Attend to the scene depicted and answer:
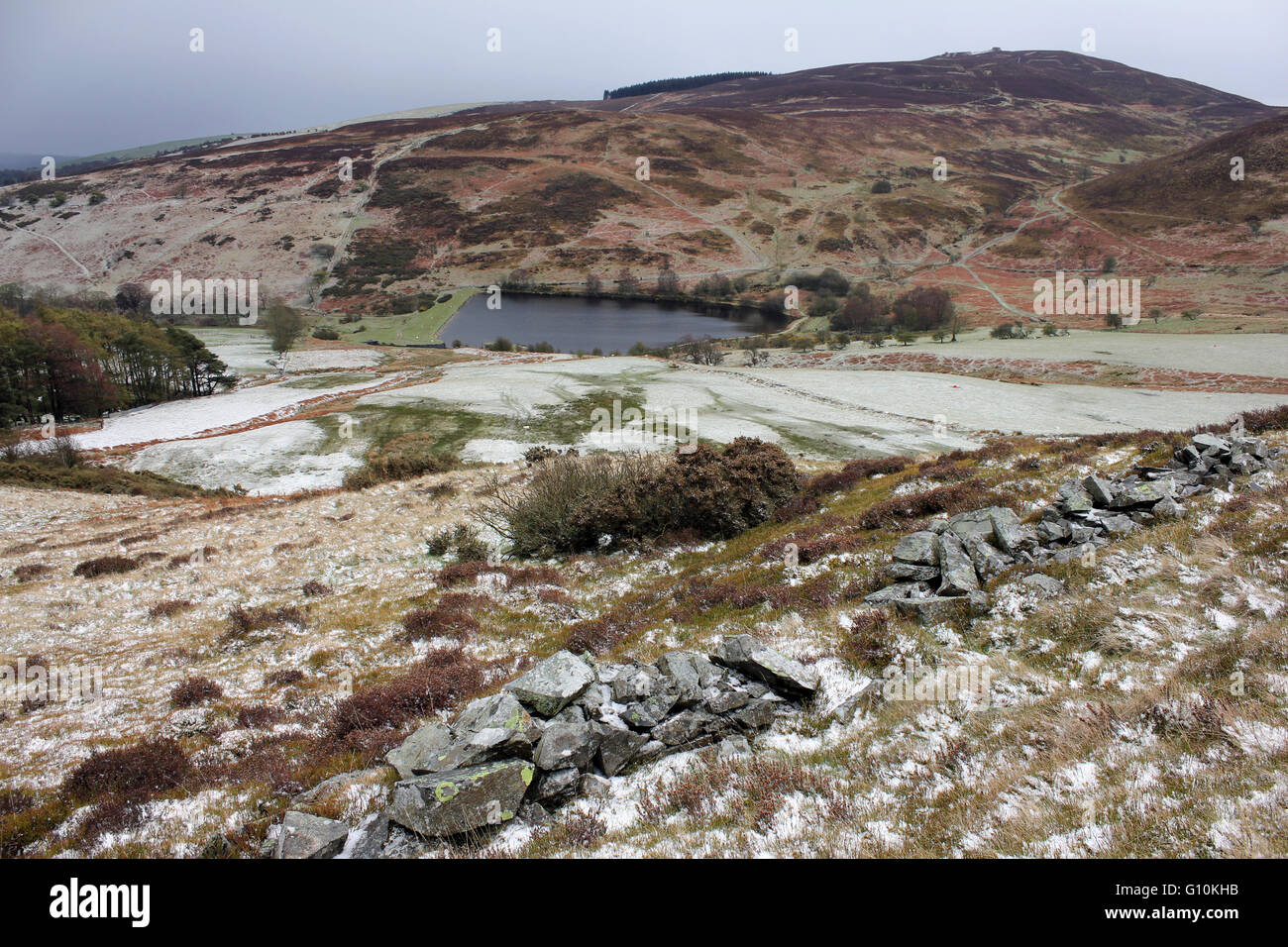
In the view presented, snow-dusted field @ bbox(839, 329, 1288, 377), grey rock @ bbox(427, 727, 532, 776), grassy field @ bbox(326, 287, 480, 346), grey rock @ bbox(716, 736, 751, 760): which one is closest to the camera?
grey rock @ bbox(427, 727, 532, 776)

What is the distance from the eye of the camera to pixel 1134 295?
8806 centimetres

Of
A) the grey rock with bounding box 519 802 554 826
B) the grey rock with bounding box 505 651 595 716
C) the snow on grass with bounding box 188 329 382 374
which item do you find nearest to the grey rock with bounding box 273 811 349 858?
the grey rock with bounding box 519 802 554 826

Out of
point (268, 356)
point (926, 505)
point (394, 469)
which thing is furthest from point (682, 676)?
point (268, 356)

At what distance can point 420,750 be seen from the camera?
304 inches

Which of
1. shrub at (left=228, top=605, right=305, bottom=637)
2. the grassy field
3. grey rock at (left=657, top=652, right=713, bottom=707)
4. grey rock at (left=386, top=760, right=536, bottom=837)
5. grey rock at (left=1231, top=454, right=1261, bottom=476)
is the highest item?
the grassy field

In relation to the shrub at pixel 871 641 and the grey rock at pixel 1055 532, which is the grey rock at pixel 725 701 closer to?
the shrub at pixel 871 641

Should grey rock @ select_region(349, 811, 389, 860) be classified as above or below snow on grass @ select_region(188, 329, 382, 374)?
below

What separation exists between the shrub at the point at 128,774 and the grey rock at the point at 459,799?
415 cm

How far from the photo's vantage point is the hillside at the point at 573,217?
118250 mm

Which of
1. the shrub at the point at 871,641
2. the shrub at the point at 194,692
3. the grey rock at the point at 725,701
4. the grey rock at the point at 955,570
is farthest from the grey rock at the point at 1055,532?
the shrub at the point at 194,692

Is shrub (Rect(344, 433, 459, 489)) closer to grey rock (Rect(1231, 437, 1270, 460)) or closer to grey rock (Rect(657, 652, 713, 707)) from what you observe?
grey rock (Rect(657, 652, 713, 707))

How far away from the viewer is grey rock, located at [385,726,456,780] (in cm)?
729

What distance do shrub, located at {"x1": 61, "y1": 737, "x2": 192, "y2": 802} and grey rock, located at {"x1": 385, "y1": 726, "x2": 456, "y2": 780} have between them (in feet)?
10.4
